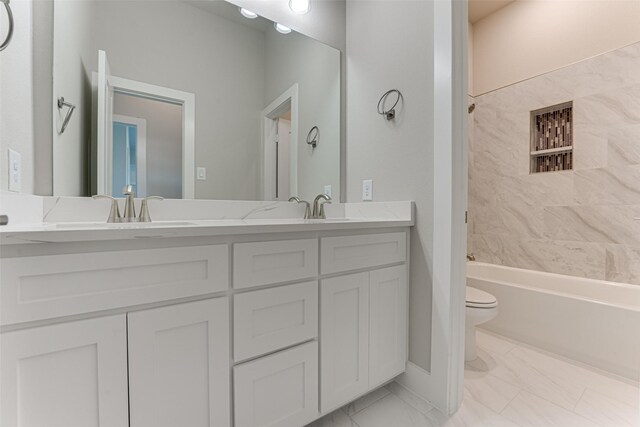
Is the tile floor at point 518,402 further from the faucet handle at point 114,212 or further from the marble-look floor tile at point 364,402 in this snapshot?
the faucet handle at point 114,212

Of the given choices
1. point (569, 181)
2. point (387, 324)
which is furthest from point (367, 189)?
point (569, 181)

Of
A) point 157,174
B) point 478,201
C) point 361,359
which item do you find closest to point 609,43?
point 478,201

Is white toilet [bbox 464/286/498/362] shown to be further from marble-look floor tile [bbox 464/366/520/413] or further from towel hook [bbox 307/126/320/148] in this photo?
towel hook [bbox 307/126/320/148]

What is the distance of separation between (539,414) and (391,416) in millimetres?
656

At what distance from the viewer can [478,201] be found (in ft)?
9.09

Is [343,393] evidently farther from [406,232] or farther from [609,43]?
[609,43]

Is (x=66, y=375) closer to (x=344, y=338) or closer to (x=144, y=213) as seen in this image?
(x=144, y=213)

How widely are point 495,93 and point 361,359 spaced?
2.73m

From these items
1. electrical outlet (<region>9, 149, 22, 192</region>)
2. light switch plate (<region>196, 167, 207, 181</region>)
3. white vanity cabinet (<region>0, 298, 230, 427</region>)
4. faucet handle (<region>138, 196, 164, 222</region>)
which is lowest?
white vanity cabinet (<region>0, 298, 230, 427</region>)

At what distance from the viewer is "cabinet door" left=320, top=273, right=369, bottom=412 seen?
1.07 m

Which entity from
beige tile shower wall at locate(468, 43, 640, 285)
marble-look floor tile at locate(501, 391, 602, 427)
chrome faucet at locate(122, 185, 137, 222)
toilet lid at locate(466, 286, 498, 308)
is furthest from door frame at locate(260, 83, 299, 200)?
beige tile shower wall at locate(468, 43, 640, 285)

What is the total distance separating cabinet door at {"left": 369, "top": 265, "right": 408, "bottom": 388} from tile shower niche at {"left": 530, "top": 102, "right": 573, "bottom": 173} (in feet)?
6.33

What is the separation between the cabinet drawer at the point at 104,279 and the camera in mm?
596

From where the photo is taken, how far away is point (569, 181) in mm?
2193
